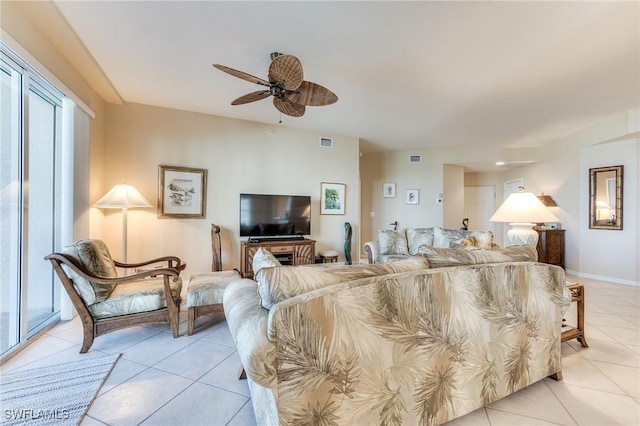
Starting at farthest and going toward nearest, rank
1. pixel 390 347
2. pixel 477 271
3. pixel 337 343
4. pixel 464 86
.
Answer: pixel 464 86
pixel 477 271
pixel 390 347
pixel 337 343

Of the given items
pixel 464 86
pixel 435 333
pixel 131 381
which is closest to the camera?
pixel 435 333

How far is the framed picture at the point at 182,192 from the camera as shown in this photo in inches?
149

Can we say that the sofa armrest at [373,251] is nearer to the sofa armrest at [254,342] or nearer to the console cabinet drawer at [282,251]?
the console cabinet drawer at [282,251]

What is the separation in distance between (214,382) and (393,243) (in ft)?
10.9

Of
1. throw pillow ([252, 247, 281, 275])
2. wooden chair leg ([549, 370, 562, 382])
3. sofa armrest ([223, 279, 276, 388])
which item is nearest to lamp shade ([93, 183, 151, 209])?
throw pillow ([252, 247, 281, 275])

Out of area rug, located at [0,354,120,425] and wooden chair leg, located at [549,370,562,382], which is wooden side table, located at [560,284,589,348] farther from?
area rug, located at [0,354,120,425]

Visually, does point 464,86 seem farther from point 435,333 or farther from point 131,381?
point 131,381

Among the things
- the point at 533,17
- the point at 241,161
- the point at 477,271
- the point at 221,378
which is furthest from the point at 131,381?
the point at 533,17

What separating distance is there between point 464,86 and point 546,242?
12.6 ft

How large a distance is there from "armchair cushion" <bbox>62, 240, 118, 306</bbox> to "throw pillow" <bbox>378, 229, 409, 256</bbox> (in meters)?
3.61

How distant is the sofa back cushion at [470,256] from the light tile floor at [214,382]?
87cm

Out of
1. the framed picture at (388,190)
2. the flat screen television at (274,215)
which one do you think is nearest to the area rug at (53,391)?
the flat screen television at (274,215)

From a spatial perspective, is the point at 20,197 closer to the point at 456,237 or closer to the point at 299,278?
the point at 299,278

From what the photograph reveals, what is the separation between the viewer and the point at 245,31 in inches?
86.0
